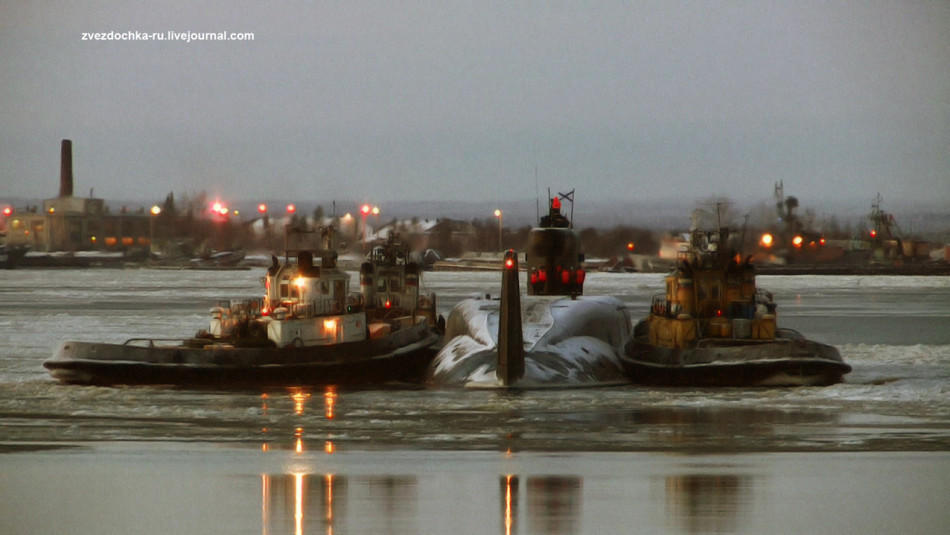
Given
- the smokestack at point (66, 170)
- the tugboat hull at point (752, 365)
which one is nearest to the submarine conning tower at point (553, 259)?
the tugboat hull at point (752, 365)

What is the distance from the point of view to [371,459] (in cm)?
2472

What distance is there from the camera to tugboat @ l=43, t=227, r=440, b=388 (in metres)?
38.0

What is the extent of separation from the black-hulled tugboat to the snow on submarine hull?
1.37m

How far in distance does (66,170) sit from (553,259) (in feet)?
393

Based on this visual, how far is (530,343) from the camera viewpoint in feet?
126

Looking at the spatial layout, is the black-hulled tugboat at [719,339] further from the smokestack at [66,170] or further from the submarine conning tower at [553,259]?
the smokestack at [66,170]

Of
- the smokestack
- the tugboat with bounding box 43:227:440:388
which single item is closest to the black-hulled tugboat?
the tugboat with bounding box 43:227:440:388

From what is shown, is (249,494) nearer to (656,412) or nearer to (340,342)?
(656,412)

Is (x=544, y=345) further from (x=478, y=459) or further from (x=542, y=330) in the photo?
(x=478, y=459)

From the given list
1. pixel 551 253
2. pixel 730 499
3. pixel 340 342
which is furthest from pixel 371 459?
pixel 551 253

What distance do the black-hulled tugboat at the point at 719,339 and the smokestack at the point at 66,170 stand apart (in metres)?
123

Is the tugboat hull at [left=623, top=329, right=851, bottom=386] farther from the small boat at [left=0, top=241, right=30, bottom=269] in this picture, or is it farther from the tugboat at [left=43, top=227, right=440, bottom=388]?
the small boat at [left=0, top=241, right=30, bottom=269]

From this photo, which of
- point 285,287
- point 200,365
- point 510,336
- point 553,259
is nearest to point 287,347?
point 285,287

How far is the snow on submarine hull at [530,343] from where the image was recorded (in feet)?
117
